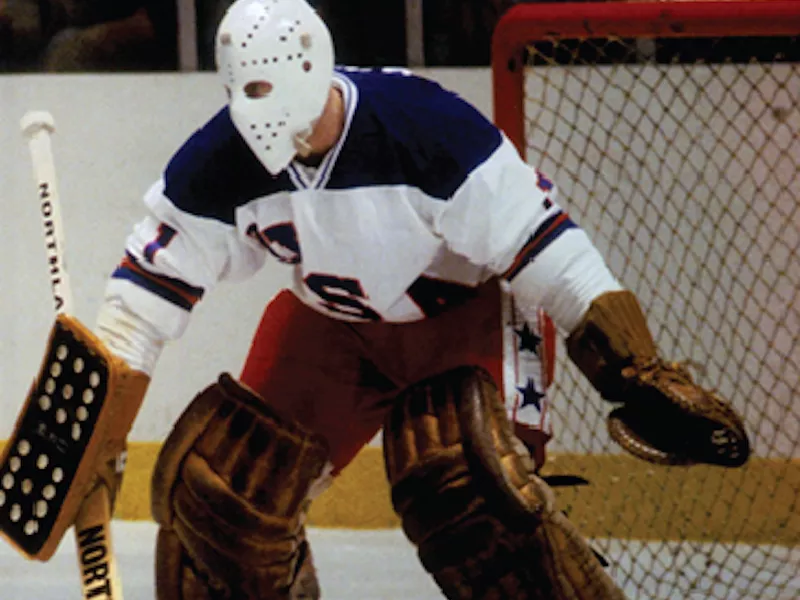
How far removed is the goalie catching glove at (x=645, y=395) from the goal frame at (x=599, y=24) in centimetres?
50

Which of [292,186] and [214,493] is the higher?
[292,186]

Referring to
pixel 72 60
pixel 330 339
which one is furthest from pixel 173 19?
pixel 330 339

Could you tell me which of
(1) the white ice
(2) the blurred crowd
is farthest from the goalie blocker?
(2) the blurred crowd

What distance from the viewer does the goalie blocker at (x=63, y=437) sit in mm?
1656

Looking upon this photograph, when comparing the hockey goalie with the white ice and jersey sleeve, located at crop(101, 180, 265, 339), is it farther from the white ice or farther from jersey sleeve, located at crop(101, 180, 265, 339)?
the white ice

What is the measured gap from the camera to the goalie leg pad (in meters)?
1.66

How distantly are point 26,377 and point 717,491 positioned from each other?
1.51m

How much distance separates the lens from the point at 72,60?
2.83 meters

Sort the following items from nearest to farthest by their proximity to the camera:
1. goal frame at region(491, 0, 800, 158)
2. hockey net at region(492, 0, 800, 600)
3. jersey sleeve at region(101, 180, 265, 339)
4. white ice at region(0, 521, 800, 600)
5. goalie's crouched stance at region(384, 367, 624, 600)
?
goalie's crouched stance at region(384, 367, 624, 600)
jersey sleeve at region(101, 180, 265, 339)
goal frame at region(491, 0, 800, 158)
white ice at region(0, 521, 800, 600)
hockey net at region(492, 0, 800, 600)

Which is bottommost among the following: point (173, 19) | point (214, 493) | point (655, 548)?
point (655, 548)

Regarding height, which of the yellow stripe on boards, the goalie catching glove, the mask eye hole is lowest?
the yellow stripe on boards

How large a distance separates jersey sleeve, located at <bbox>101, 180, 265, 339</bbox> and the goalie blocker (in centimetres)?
9

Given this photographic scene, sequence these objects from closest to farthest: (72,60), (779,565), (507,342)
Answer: (507,342) → (779,565) → (72,60)

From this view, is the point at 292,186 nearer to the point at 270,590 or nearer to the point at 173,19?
the point at 270,590
